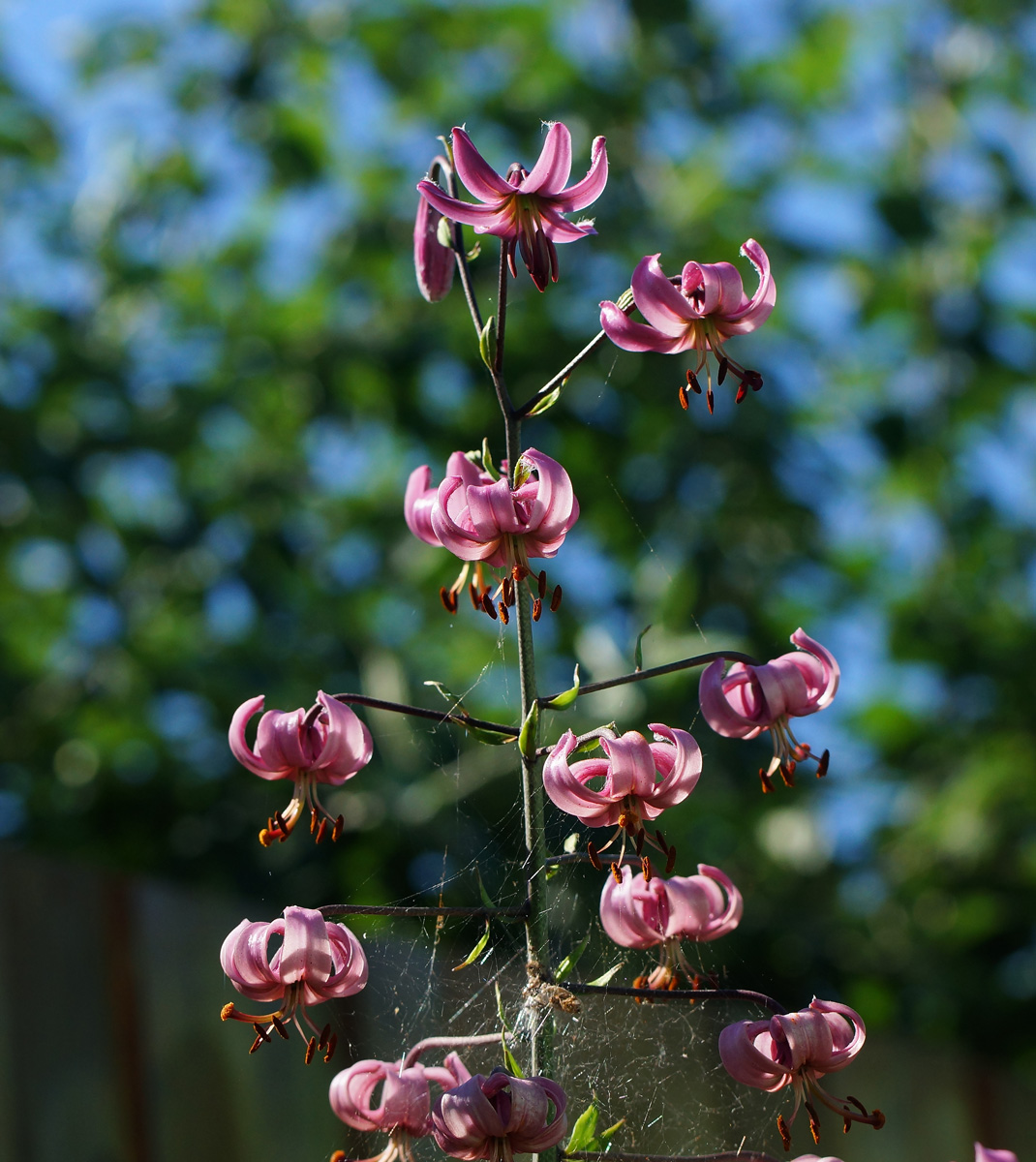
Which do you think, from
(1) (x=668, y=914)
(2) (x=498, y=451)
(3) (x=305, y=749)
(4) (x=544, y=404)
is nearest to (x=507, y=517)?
(4) (x=544, y=404)

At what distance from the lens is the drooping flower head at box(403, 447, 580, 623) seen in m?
0.69

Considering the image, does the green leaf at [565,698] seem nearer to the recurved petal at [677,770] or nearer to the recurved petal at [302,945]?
the recurved petal at [677,770]

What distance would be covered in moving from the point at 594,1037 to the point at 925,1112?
1.28 meters

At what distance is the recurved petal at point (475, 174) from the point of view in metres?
0.72

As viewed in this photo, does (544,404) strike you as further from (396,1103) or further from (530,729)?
(396,1103)

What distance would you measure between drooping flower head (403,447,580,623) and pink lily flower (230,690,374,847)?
0.11 m

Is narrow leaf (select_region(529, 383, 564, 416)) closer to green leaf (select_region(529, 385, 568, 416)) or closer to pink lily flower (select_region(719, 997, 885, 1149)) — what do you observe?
green leaf (select_region(529, 385, 568, 416))

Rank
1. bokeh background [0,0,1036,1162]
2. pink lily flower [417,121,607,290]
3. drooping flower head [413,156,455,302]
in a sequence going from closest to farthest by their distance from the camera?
pink lily flower [417,121,607,290], drooping flower head [413,156,455,302], bokeh background [0,0,1036,1162]

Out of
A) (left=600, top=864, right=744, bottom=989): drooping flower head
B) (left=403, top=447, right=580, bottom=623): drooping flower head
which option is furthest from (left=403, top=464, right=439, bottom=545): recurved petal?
(left=600, top=864, right=744, bottom=989): drooping flower head

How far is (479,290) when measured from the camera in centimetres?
262

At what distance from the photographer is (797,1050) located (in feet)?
2.31

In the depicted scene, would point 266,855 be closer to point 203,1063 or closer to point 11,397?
point 203,1063

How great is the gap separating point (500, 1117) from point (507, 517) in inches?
12.8

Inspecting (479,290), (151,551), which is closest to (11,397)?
(151,551)
